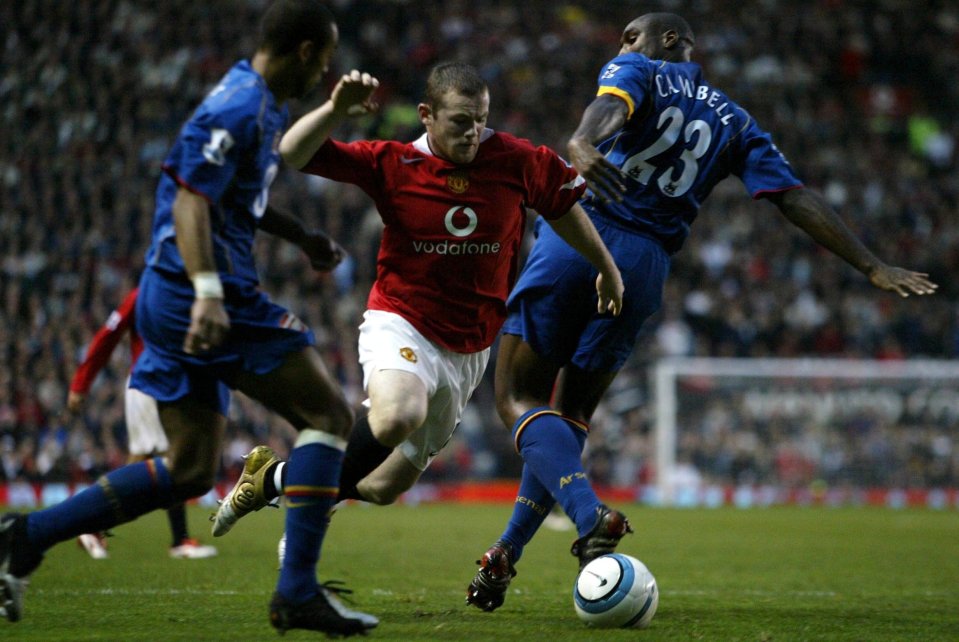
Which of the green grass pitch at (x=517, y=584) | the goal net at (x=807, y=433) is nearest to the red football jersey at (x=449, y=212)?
the green grass pitch at (x=517, y=584)

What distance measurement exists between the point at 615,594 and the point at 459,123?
187 centimetres

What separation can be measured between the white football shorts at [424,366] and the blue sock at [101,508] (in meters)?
0.94

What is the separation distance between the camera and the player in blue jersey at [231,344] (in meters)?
4.02

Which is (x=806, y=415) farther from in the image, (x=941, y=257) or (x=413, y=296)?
(x=413, y=296)

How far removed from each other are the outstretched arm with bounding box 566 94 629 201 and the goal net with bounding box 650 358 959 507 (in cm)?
1326

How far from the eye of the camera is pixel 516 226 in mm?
5273

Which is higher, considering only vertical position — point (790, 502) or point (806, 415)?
point (806, 415)

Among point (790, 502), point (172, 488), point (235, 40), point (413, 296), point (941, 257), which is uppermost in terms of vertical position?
point (235, 40)

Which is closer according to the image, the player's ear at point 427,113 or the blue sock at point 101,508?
the blue sock at point 101,508

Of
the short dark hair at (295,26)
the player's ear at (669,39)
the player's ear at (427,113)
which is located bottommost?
the player's ear at (427,113)

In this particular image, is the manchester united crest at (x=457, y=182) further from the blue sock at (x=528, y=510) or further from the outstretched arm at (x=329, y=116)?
the blue sock at (x=528, y=510)

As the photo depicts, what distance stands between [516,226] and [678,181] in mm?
772

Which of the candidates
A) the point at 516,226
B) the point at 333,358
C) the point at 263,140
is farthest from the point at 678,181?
the point at 333,358

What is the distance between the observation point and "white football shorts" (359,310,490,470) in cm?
498
